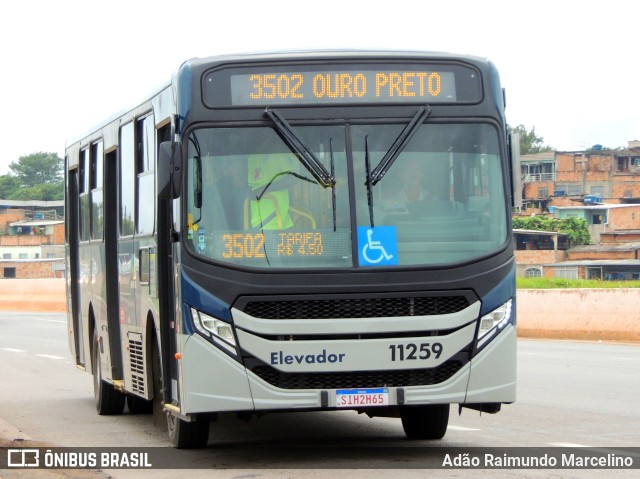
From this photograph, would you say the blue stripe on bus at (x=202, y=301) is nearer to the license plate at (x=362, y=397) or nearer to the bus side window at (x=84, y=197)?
the license plate at (x=362, y=397)

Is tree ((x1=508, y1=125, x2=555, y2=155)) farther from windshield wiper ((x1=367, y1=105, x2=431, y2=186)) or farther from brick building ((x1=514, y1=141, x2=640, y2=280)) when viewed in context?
windshield wiper ((x1=367, y1=105, x2=431, y2=186))

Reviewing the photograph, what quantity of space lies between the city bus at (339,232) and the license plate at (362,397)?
0.03 ft

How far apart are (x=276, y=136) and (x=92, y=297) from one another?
19.6 ft

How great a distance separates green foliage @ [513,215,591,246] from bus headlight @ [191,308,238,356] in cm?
8614

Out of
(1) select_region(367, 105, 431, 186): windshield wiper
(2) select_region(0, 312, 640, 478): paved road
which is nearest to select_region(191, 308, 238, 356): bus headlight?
(2) select_region(0, 312, 640, 478): paved road

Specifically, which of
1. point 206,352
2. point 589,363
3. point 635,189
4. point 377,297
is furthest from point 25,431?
point 635,189

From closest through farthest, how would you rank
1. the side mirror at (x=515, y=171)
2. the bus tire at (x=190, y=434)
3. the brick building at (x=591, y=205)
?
1. the side mirror at (x=515, y=171)
2. the bus tire at (x=190, y=434)
3. the brick building at (x=591, y=205)

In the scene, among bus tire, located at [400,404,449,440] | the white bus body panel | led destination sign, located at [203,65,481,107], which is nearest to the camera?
the white bus body panel

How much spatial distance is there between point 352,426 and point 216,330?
11.5ft

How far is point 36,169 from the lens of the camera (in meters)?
191

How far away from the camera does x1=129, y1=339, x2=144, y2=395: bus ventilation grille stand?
1203cm

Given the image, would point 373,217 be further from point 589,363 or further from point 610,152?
point 610,152

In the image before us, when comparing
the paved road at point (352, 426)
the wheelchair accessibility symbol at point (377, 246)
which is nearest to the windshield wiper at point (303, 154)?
the wheelchair accessibility symbol at point (377, 246)

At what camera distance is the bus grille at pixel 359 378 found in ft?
31.5
